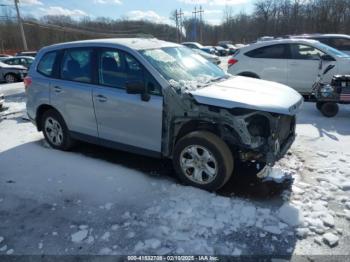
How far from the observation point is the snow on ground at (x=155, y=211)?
302cm

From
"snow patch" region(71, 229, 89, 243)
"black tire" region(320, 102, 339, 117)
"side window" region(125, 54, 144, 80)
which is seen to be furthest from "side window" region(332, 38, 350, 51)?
"snow patch" region(71, 229, 89, 243)

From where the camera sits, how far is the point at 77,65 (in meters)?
4.95

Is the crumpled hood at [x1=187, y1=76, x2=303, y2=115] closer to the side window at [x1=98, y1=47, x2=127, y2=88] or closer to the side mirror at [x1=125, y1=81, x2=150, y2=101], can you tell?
the side mirror at [x1=125, y1=81, x2=150, y2=101]

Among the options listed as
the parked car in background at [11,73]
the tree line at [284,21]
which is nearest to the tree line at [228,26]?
the tree line at [284,21]

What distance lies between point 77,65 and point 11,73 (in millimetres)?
15448

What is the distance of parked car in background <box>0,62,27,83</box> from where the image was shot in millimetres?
18078

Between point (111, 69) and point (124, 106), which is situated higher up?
point (111, 69)

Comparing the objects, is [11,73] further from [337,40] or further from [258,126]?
[258,126]

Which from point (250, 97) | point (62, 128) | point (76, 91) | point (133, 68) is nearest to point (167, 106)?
point (133, 68)

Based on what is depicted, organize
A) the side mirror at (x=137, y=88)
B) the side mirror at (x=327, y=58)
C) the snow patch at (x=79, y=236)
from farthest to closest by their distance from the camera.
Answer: the side mirror at (x=327, y=58) → the side mirror at (x=137, y=88) → the snow patch at (x=79, y=236)

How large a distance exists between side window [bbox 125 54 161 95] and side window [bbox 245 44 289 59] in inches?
223

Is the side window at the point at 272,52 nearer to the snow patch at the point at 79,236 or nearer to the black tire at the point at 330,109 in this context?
the black tire at the point at 330,109

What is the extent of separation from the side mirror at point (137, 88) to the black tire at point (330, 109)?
4871 millimetres

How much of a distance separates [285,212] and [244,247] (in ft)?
2.58
